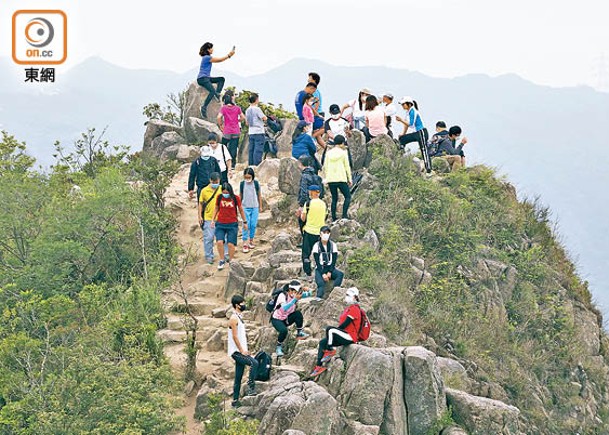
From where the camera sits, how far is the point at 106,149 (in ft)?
81.6

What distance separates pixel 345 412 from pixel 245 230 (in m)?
6.69

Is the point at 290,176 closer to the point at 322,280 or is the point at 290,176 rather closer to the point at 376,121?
the point at 376,121

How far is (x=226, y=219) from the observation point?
1616cm

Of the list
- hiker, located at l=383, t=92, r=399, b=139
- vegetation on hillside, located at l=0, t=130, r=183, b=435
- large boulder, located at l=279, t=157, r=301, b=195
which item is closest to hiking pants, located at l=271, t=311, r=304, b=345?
vegetation on hillside, located at l=0, t=130, r=183, b=435

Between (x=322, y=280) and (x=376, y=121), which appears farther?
(x=376, y=121)

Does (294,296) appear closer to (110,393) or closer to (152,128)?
(110,393)

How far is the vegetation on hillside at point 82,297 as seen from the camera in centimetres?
1205

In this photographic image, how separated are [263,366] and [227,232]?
4.74 metres

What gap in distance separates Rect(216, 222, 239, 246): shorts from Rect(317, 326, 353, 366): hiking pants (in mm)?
4807

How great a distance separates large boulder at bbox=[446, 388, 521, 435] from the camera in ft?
41.1

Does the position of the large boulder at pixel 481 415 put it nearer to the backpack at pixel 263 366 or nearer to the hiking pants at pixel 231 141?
the backpack at pixel 263 366

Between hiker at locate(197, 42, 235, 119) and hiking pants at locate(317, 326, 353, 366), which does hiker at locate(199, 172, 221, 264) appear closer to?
hiking pants at locate(317, 326, 353, 366)

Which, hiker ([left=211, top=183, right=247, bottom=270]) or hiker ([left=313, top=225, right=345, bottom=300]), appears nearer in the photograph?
hiker ([left=313, top=225, right=345, bottom=300])

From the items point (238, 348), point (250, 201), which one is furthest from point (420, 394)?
point (250, 201)
